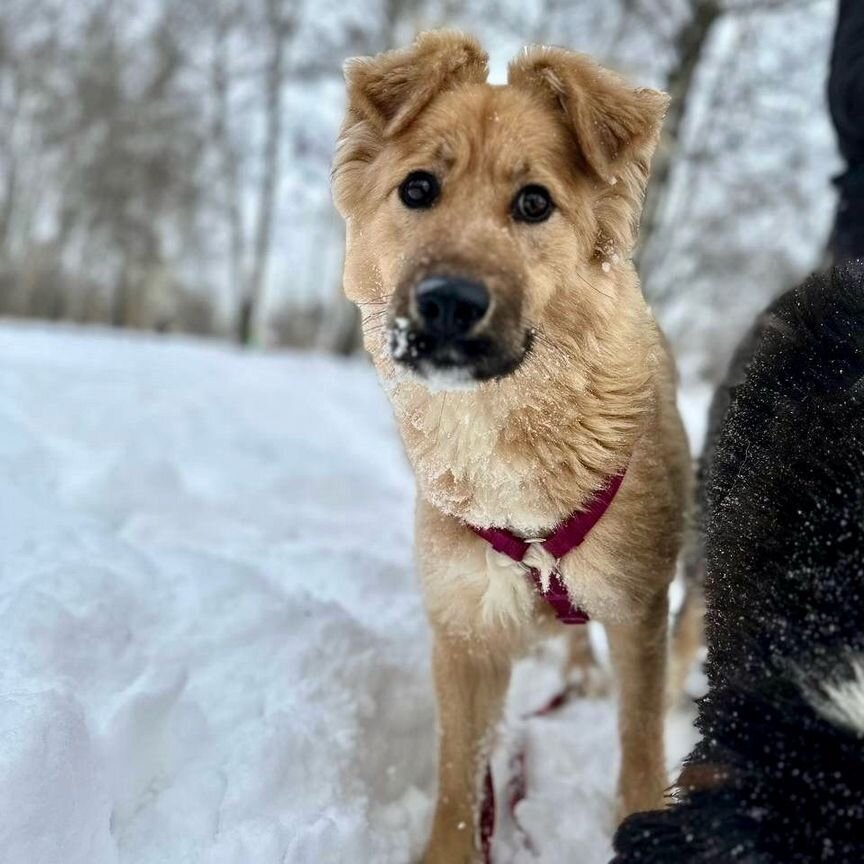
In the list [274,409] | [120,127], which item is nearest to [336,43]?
[120,127]

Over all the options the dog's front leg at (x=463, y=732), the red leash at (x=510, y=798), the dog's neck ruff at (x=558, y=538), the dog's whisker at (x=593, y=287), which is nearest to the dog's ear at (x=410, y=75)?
the dog's whisker at (x=593, y=287)

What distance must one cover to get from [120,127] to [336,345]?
11836mm

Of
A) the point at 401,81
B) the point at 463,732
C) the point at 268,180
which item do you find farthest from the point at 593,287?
the point at 268,180

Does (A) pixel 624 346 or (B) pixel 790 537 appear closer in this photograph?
(B) pixel 790 537

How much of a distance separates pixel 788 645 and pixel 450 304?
3.74 feet

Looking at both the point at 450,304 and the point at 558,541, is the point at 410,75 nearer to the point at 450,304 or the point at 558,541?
the point at 450,304

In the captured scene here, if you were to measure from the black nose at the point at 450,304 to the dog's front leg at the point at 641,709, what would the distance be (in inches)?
48.3

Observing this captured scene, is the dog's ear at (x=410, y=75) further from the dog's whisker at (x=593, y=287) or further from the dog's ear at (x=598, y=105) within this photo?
the dog's whisker at (x=593, y=287)

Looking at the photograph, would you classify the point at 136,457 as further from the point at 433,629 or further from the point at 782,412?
the point at 782,412

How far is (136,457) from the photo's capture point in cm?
486

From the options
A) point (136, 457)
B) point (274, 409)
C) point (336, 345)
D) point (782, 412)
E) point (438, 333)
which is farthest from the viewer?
point (336, 345)

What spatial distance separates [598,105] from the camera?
259cm

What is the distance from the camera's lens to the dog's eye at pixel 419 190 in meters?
2.57

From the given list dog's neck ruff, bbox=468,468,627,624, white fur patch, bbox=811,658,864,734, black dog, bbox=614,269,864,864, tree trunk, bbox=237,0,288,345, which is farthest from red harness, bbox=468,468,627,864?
tree trunk, bbox=237,0,288,345
